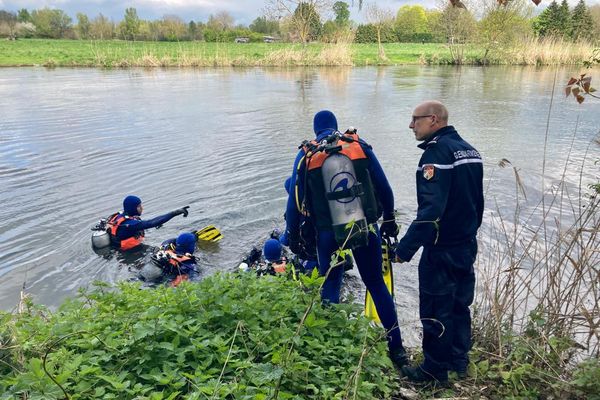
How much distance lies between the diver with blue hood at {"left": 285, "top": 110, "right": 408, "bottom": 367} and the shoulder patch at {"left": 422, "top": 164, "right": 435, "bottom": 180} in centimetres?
60

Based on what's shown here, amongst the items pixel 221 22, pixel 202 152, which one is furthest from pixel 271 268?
pixel 221 22

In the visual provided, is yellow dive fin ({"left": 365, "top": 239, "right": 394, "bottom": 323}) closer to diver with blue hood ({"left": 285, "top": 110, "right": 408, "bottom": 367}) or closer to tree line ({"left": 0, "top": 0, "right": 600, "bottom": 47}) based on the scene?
diver with blue hood ({"left": 285, "top": 110, "right": 408, "bottom": 367})

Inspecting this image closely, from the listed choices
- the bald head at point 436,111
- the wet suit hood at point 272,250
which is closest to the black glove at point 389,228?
the bald head at point 436,111

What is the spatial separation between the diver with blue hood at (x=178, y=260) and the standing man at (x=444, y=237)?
3.60 metres

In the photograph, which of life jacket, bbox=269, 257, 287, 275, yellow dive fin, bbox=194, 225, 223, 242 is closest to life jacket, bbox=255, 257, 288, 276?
life jacket, bbox=269, 257, 287, 275

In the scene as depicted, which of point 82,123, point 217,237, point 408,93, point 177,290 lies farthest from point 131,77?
point 177,290

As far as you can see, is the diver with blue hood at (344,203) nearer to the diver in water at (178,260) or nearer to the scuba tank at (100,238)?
the diver in water at (178,260)

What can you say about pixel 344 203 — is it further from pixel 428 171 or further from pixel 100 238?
pixel 100 238

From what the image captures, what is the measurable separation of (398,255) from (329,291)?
2.70 ft

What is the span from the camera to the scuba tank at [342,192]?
3617mm

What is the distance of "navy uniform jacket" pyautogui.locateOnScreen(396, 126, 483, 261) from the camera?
3158 millimetres

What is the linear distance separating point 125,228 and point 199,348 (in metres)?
4.45

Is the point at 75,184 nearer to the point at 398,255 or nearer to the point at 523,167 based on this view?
the point at 398,255

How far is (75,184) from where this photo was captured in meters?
9.70
